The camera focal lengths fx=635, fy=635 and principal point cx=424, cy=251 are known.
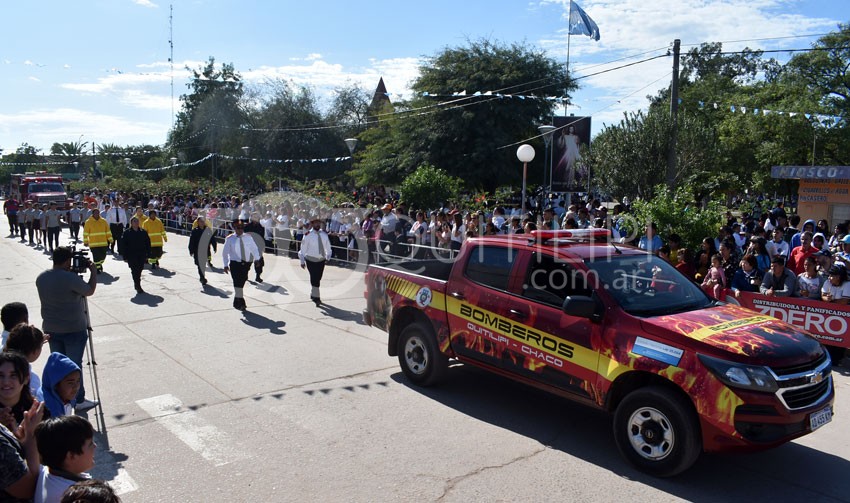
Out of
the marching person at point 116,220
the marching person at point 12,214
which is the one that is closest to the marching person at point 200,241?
the marching person at point 116,220

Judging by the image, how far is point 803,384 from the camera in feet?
15.8

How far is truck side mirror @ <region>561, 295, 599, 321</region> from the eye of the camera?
206 inches

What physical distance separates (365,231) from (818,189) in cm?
1487

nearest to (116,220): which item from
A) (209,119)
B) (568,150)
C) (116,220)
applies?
(116,220)

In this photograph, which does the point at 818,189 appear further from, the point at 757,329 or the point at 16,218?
the point at 16,218

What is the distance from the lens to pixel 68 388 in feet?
15.2

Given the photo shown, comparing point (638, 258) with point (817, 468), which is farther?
point (638, 258)

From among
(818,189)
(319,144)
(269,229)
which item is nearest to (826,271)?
(818,189)

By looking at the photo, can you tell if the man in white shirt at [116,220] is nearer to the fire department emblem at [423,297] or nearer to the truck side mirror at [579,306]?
the fire department emblem at [423,297]

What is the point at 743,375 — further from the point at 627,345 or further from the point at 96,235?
the point at 96,235

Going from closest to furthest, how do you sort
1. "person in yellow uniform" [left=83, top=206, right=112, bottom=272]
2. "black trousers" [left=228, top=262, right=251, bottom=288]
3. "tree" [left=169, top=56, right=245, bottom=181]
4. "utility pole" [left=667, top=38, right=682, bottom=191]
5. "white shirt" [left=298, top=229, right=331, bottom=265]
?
1. "black trousers" [left=228, top=262, right=251, bottom=288]
2. "white shirt" [left=298, top=229, right=331, bottom=265]
3. "person in yellow uniform" [left=83, top=206, right=112, bottom=272]
4. "utility pole" [left=667, top=38, right=682, bottom=191]
5. "tree" [left=169, top=56, right=245, bottom=181]

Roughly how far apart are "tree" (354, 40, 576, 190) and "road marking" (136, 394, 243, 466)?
22190 mm

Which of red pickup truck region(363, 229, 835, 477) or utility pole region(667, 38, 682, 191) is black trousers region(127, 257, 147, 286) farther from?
utility pole region(667, 38, 682, 191)

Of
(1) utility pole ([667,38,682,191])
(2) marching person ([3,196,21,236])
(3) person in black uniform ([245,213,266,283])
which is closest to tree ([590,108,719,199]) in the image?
(1) utility pole ([667,38,682,191])
